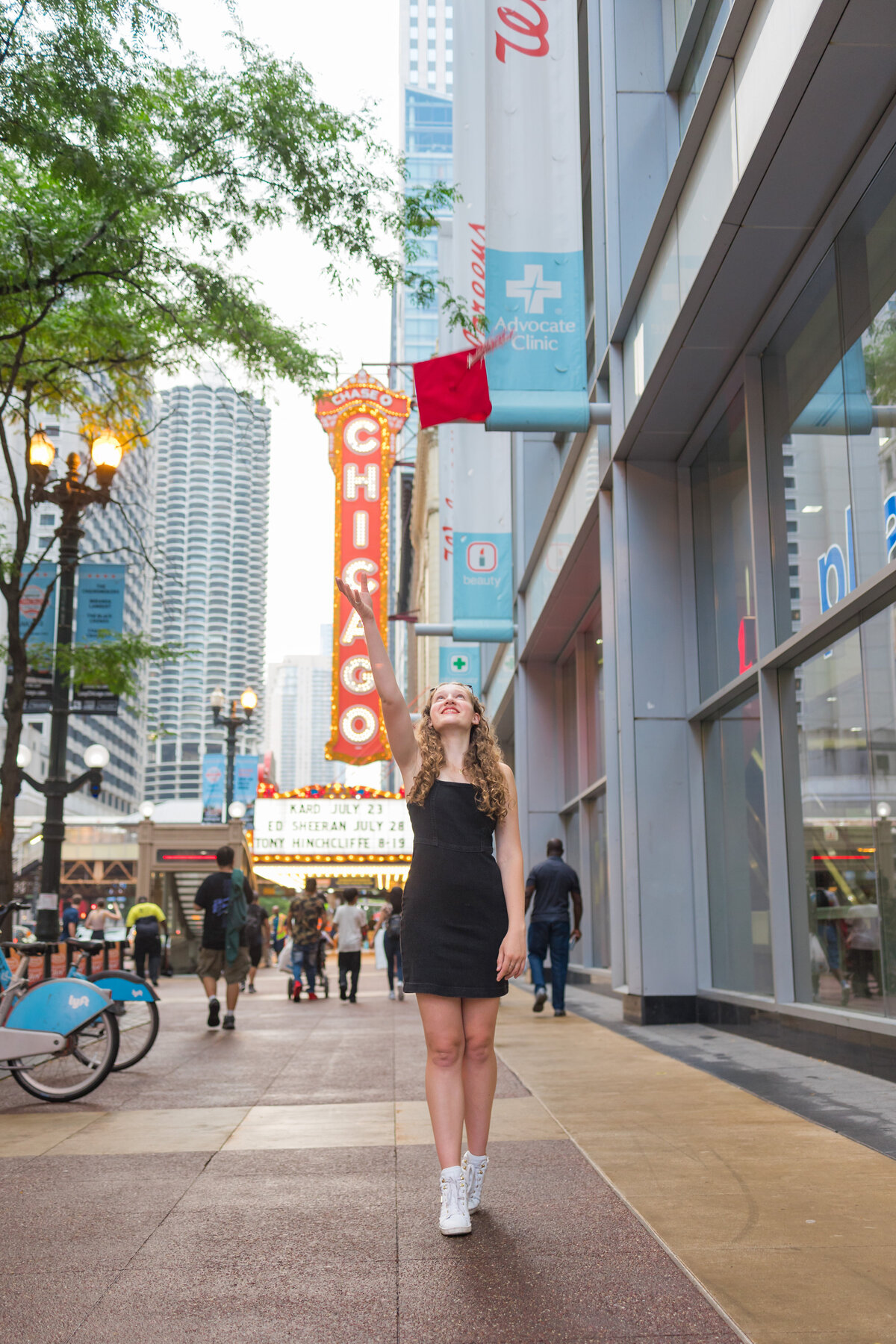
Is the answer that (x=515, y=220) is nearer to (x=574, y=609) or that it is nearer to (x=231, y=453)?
(x=574, y=609)

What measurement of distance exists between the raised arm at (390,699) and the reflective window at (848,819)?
3551mm

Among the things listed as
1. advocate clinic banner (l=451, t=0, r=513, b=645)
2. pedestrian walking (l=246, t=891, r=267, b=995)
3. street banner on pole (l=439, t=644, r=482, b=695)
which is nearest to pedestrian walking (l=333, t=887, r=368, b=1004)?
pedestrian walking (l=246, t=891, r=267, b=995)

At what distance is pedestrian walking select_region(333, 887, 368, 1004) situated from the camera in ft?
56.4

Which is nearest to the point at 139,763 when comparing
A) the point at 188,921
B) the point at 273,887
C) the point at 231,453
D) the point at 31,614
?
the point at 273,887

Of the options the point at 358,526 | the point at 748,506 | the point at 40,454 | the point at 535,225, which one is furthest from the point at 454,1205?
the point at 358,526

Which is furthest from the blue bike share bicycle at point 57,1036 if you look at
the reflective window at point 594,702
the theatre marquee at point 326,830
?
the theatre marquee at point 326,830

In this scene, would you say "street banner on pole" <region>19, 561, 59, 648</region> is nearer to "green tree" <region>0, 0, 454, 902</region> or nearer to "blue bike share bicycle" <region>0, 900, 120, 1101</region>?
"green tree" <region>0, 0, 454, 902</region>

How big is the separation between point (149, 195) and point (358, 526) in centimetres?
2344

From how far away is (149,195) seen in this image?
34.7ft

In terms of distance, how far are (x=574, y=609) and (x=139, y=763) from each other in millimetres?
168045

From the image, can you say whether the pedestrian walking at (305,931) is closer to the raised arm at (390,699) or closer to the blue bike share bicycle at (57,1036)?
the blue bike share bicycle at (57,1036)

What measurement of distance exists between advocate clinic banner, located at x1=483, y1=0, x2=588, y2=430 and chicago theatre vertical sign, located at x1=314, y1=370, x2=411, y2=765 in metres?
21.5

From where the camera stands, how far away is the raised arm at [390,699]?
4.34 metres

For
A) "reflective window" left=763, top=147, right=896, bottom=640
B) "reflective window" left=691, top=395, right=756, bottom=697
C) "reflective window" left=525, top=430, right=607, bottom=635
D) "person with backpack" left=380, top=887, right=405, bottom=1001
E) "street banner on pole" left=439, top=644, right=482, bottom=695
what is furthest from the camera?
"street banner on pole" left=439, top=644, right=482, bottom=695
